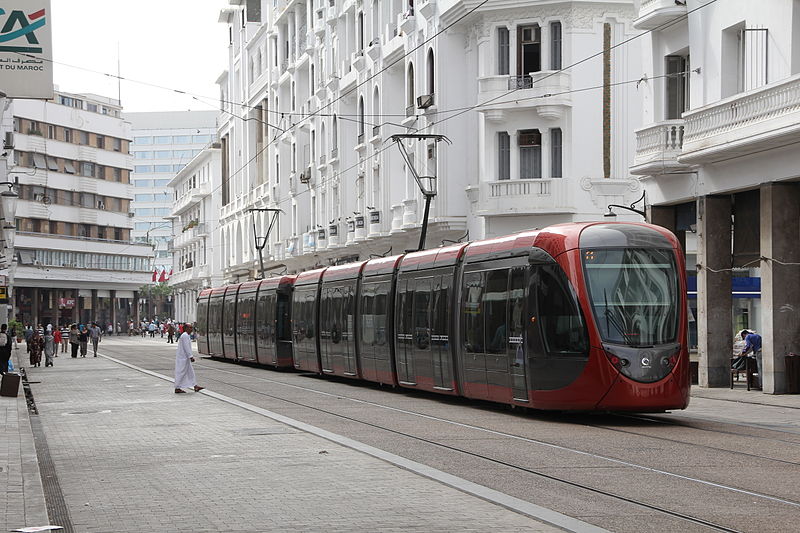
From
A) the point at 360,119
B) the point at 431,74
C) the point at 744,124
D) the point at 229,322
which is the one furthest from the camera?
the point at 360,119

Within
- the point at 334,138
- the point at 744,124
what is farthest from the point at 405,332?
the point at 334,138

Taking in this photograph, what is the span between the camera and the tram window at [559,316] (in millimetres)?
18828

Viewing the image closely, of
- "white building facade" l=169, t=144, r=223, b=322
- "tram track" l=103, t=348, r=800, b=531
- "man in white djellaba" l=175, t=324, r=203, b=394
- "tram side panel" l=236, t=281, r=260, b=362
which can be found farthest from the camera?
"white building facade" l=169, t=144, r=223, b=322

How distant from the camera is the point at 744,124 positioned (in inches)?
1023

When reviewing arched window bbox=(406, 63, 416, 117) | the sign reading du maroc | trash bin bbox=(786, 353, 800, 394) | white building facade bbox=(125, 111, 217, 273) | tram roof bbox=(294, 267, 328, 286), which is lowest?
trash bin bbox=(786, 353, 800, 394)

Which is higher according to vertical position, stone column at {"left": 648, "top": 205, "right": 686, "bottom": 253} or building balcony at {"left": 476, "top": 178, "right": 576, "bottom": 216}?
building balcony at {"left": 476, "top": 178, "right": 576, "bottom": 216}

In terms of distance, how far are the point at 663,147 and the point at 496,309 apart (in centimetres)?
999

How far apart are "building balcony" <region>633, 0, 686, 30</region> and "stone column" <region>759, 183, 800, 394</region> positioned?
515 cm

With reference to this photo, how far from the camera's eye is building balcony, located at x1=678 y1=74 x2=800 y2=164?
24.2 meters

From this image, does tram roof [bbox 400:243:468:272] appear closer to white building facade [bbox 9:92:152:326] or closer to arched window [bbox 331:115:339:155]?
arched window [bbox 331:115:339:155]

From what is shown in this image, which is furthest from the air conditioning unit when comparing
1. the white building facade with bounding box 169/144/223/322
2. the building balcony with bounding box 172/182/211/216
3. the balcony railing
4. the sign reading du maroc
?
the building balcony with bounding box 172/182/211/216

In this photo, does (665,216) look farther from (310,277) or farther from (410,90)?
(410,90)

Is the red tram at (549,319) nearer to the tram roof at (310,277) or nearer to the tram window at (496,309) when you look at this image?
the tram window at (496,309)

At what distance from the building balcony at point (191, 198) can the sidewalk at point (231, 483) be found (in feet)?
287
